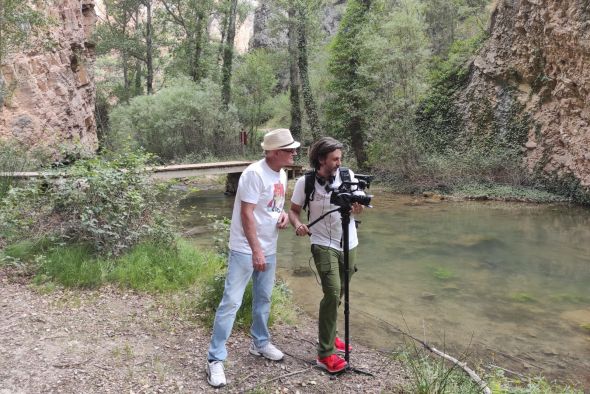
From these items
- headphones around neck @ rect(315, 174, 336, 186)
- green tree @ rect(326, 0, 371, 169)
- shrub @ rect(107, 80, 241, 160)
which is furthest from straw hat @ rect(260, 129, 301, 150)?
shrub @ rect(107, 80, 241, 160)

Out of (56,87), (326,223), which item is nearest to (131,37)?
(56,87)

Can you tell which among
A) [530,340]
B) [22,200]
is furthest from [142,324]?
[530,340]

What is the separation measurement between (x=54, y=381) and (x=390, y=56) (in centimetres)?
1683

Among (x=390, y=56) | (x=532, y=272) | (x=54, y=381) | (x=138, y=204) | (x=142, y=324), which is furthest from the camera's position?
(x=390, y=56)

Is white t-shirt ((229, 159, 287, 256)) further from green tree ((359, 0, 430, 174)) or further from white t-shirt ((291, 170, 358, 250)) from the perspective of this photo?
green tree ((359, 0, 430, 174))

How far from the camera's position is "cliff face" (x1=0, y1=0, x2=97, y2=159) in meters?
11.4

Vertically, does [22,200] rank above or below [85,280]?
above

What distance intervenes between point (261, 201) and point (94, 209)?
3048mm

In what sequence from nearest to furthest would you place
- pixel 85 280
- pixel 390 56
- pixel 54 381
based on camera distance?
pixel 54 381 → pixel 85 280 → pixel 390 56

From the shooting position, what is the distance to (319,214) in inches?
141

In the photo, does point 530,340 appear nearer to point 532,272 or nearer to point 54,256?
point 532,272

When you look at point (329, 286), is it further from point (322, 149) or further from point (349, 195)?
point (322, 149)

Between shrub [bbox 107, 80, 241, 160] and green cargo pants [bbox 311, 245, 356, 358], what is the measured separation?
19597 mm

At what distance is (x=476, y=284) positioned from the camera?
24.1 feet
